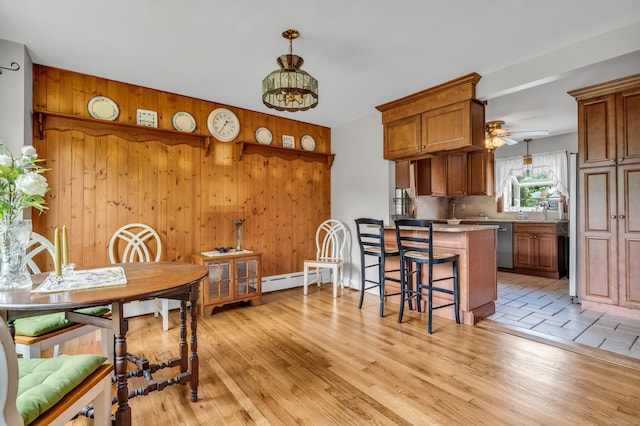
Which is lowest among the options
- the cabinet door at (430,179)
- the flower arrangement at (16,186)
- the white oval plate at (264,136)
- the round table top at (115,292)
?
the round table top at (115,292)

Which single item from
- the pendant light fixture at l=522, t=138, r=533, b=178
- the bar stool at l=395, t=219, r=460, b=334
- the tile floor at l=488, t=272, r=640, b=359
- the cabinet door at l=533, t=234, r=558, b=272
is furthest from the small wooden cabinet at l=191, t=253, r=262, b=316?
the pendant light fixture at l=522, t=138, r=533, b=178

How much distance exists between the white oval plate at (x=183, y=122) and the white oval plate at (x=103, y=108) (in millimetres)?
557

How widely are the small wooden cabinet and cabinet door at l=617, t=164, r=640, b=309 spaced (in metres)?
3.77

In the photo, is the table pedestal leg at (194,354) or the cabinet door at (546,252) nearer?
the table pedestal leg at (194,354)

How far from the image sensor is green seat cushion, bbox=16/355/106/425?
104cm

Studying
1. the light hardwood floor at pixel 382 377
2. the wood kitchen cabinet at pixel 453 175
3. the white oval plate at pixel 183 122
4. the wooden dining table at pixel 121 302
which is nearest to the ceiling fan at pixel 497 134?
the wood kitchen cabinet at pixel 453 175

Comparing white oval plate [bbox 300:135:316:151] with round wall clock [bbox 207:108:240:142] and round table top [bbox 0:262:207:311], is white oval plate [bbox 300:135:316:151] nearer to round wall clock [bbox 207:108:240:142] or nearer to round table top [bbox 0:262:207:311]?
round wall clock [bbox 207:108:240:142]

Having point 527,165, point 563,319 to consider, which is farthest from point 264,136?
point 527,165

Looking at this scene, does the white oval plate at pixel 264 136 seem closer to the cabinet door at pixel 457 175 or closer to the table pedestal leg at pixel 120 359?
the cabinet door at pixel 457 175

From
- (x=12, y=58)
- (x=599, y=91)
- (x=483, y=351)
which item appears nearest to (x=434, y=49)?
(x=599, y=91)

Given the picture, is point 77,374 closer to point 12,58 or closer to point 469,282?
point 12,58

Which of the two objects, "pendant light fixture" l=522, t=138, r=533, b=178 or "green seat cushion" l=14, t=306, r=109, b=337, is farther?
"pendant light fixture" l=522, t=138, r=533, b=178

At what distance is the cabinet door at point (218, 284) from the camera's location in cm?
335

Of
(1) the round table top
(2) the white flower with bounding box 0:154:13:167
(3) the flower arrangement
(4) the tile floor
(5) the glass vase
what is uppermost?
(2) the white flower with bounding box 0:154:13:167
